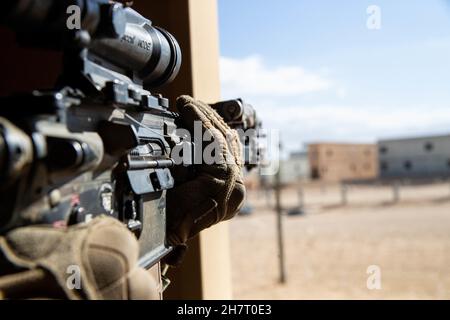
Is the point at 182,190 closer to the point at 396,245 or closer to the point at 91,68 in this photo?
the point at 91,68

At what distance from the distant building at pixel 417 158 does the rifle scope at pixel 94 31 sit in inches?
1412

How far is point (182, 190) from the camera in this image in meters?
2.16

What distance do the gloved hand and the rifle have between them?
5 centimetres

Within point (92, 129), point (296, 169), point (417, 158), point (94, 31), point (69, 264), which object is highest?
point (94, 31)

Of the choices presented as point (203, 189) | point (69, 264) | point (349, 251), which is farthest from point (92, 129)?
point (349, 251)

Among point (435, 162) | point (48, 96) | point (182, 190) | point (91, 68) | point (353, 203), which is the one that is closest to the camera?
point (48, 96)

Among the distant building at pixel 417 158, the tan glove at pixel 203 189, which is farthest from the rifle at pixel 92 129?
the distant building at pixel 417 158

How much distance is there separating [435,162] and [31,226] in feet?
124

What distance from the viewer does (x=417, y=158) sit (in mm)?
35656

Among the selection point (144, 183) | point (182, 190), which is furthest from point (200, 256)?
point (144, 183)

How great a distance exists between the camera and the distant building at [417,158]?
114 ft

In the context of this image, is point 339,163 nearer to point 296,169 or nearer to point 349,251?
point 296,169

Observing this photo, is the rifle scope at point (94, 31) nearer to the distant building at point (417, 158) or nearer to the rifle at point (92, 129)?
the rifle at point (92, 129)

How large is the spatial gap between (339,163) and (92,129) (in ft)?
122
